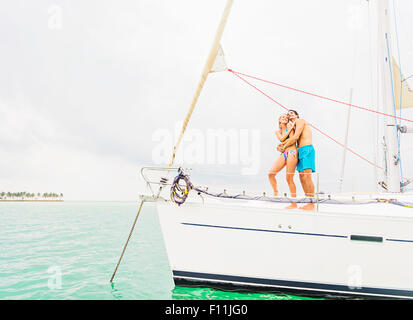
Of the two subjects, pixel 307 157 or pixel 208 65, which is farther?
pixel 307 157

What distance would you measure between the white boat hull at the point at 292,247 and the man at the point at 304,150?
0.74 meters

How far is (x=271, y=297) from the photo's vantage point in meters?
4.79

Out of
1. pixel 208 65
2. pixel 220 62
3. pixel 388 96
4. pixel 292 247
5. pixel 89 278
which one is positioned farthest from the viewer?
pixel 388 96

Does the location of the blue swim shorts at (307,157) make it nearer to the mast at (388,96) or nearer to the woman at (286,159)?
the woman at (286,159)

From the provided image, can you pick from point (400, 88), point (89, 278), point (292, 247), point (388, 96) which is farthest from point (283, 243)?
point (400, 88)

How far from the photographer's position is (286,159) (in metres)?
5.53

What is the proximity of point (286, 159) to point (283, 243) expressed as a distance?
5.86 ft

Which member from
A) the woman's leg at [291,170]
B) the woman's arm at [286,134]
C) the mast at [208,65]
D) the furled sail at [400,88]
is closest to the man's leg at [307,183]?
the woman's leg at [291,170]

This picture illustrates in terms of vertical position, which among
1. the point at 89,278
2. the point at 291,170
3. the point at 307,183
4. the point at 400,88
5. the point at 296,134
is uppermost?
the point at 400,88

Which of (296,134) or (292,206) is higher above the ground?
(296,134)

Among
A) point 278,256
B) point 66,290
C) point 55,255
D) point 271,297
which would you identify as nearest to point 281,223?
point 278,256

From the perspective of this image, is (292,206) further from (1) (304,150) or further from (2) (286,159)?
(1) (304,150)

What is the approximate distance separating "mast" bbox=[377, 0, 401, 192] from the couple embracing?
3.71 metres
